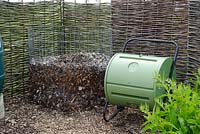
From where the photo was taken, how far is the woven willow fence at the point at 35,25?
13.6ft

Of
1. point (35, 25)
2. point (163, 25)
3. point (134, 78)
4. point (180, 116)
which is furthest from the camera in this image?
point (35, 25)

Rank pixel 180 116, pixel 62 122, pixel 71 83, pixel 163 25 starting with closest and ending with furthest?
pixel 180 116 < pixel 62 122 < pixel 71 83 < pixel 163 25

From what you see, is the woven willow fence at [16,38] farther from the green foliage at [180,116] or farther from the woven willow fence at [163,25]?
the green foliage at [180,116]

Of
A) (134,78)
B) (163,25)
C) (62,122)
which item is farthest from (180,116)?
(163,25)

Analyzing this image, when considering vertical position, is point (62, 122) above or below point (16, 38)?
below

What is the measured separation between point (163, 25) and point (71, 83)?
1345mm

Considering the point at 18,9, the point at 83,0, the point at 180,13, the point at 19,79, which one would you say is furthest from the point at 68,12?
the point at 180,13

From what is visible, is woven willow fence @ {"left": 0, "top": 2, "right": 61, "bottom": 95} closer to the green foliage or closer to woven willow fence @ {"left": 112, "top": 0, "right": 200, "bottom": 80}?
woven willow fence @ {"left": 112, "top": 0, "right": 200, "bottom": 80}

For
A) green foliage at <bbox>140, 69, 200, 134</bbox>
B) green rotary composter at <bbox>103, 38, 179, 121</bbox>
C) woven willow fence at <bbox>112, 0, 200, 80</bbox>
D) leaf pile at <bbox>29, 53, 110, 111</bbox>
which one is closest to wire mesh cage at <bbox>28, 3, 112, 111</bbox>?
leaf pile at <bbox>29, 53, 110, 111</bbox>

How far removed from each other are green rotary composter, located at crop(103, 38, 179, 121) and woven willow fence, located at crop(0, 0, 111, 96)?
94 centimetres

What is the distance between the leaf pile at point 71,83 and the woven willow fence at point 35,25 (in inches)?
14.2

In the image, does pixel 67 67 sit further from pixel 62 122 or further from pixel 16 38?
pixel 16 38

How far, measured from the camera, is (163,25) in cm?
412

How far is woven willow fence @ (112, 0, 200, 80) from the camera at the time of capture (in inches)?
150
